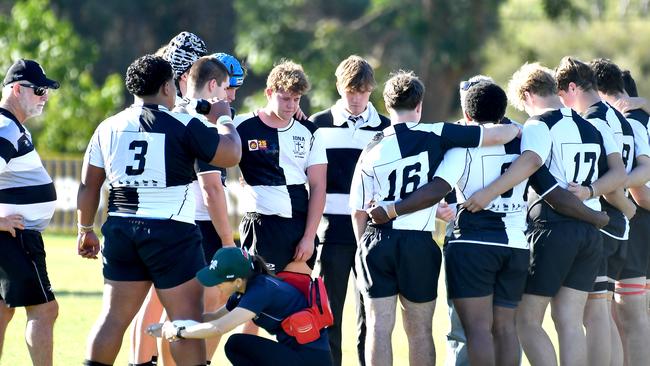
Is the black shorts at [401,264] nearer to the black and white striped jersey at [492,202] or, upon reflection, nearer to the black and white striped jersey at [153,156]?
the black and white striped jersey at [492,202]

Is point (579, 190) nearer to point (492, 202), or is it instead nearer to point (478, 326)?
point (492, 202)

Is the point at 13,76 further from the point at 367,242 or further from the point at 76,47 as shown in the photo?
the point at 76,47

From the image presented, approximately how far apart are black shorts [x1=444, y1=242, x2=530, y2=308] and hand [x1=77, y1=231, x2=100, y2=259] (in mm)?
2200

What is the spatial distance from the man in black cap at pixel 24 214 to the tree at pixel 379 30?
21.3m

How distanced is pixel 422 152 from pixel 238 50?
24.8 meters

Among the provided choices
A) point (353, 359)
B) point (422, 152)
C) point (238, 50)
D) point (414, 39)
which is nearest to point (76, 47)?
point (238, 50)

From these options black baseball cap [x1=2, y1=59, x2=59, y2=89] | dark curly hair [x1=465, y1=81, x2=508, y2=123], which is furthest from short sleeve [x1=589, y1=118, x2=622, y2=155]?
black baseball cap [x1=2, y1=59, x2=59, y2=89]

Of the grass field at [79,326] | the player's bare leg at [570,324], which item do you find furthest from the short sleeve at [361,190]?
the grass field at [79,326]

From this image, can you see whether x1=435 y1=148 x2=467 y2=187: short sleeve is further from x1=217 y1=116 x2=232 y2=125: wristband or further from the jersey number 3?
the jersey number 3

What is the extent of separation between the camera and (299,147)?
23.9 ft

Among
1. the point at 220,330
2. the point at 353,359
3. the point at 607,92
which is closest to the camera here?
the point at 220,330

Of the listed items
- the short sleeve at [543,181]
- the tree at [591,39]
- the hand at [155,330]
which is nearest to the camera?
the hand at [155,330]

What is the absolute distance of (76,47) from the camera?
30453 mm

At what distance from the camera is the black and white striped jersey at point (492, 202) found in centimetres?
659
